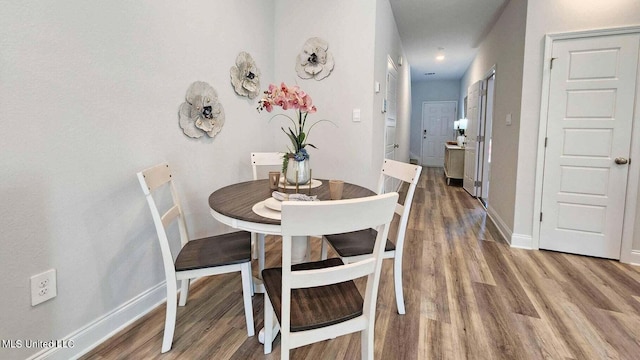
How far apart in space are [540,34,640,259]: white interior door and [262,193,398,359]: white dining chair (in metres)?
2.56

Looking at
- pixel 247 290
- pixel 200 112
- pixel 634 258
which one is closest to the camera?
pixel 247 290

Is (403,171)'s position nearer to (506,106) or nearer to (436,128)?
(506,106)

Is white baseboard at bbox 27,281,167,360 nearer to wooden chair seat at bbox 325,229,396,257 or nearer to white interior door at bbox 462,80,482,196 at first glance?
wooden chair seat at bbox 325,229,396,257

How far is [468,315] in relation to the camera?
72.7 inches

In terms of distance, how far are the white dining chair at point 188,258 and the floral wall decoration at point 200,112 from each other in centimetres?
49

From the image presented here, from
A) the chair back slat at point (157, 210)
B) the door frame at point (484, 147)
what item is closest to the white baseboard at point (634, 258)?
the door frame at point (484, 147)

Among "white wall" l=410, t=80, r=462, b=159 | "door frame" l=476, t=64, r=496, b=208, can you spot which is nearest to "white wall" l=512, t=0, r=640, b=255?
"door frame" l=476, t=64, r=496, b=208

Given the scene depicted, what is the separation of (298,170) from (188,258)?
0.74 metres

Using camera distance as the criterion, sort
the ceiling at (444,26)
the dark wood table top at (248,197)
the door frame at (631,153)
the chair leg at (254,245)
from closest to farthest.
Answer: the dark wood table top at (248,197)
the chair leg at (254,245)
the door frame at (631,153)
the ceiling at (444,26)

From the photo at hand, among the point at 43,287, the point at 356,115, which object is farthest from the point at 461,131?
the point at 43,287

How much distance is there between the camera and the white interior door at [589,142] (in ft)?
8.34

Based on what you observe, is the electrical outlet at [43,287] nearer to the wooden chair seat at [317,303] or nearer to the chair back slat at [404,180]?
the wooden chair seat at [317,303]

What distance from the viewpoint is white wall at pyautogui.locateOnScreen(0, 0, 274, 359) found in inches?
48.1

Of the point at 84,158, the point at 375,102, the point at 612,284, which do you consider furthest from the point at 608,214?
the point at 84,158
